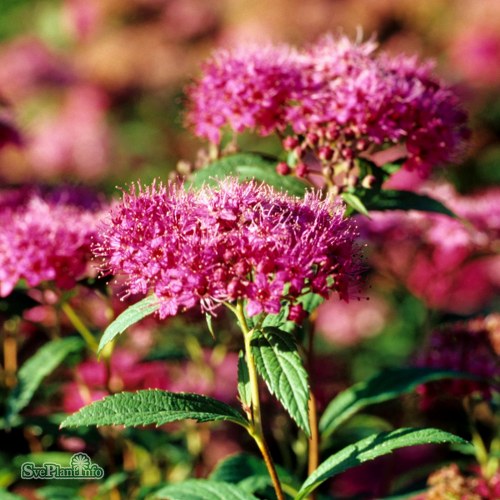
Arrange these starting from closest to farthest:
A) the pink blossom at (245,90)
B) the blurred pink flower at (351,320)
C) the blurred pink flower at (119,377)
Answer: the pink blossom at (245,90) → the blurred pink flower at (119,377) → the blurred pink flower at (351,320)

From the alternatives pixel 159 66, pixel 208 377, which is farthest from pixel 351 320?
pixel 159 66

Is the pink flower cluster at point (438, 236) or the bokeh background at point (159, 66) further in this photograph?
the bokeh background at point (159, 66)

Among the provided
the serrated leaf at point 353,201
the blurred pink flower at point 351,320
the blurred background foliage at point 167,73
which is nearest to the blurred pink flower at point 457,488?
the serrated leaf at point 353,201

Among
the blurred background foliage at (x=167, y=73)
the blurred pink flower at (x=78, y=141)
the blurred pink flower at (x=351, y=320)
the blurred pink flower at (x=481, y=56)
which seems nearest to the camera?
the blurred pink flower at (x=351, y=320)

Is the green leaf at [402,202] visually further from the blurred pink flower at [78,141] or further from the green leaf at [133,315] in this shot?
the blurred pink flower at [78,141]

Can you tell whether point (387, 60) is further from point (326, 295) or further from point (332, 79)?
point (326, 295)
